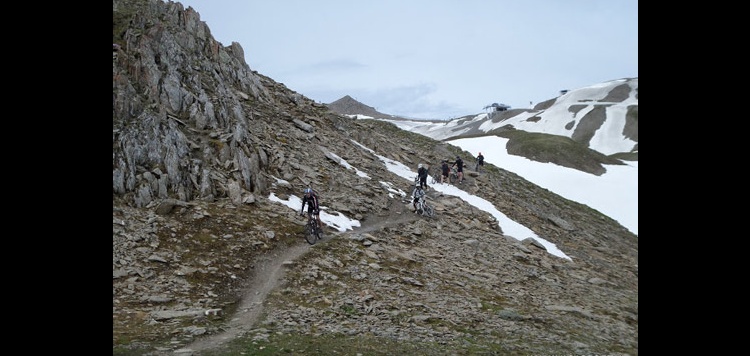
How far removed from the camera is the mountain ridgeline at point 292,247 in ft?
45.2

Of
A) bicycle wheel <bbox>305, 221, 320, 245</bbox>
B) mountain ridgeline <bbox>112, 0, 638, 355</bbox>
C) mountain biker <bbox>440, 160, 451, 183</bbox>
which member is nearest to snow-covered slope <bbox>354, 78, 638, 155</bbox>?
mountain biker <bbox>440, 160, 451, 183</bbox>

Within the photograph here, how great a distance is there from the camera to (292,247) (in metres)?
20.7

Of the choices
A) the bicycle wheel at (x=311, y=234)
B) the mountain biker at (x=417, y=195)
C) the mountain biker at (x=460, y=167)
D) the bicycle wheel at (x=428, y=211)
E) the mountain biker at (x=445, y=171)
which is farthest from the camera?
the mountain biker at (x=460, y=167)

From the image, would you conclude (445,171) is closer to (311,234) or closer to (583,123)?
(311,234)

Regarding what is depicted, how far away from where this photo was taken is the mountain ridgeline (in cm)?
1379

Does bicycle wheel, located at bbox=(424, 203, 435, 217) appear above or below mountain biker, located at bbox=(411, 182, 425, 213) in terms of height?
below

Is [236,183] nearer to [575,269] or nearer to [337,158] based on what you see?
[337,158]

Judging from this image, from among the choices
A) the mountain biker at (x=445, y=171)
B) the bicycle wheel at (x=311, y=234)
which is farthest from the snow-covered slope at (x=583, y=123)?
the bicycle wheel at (x=311, y=234)

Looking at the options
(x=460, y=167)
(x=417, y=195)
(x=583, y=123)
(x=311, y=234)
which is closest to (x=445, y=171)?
(x=460, y=167)

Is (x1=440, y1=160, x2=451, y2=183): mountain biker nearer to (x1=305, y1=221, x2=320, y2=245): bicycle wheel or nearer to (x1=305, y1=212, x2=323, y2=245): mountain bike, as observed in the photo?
(x1=305, y1=212, x2=323, y2=245): mountain bike

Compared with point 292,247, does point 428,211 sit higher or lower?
higher

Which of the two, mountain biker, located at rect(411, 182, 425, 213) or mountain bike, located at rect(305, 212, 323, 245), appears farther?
mountain biker, located at rect(411, 182, 425, 213)

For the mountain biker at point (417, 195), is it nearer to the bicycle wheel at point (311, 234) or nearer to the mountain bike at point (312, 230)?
the mountain bike at point (312, 230)
